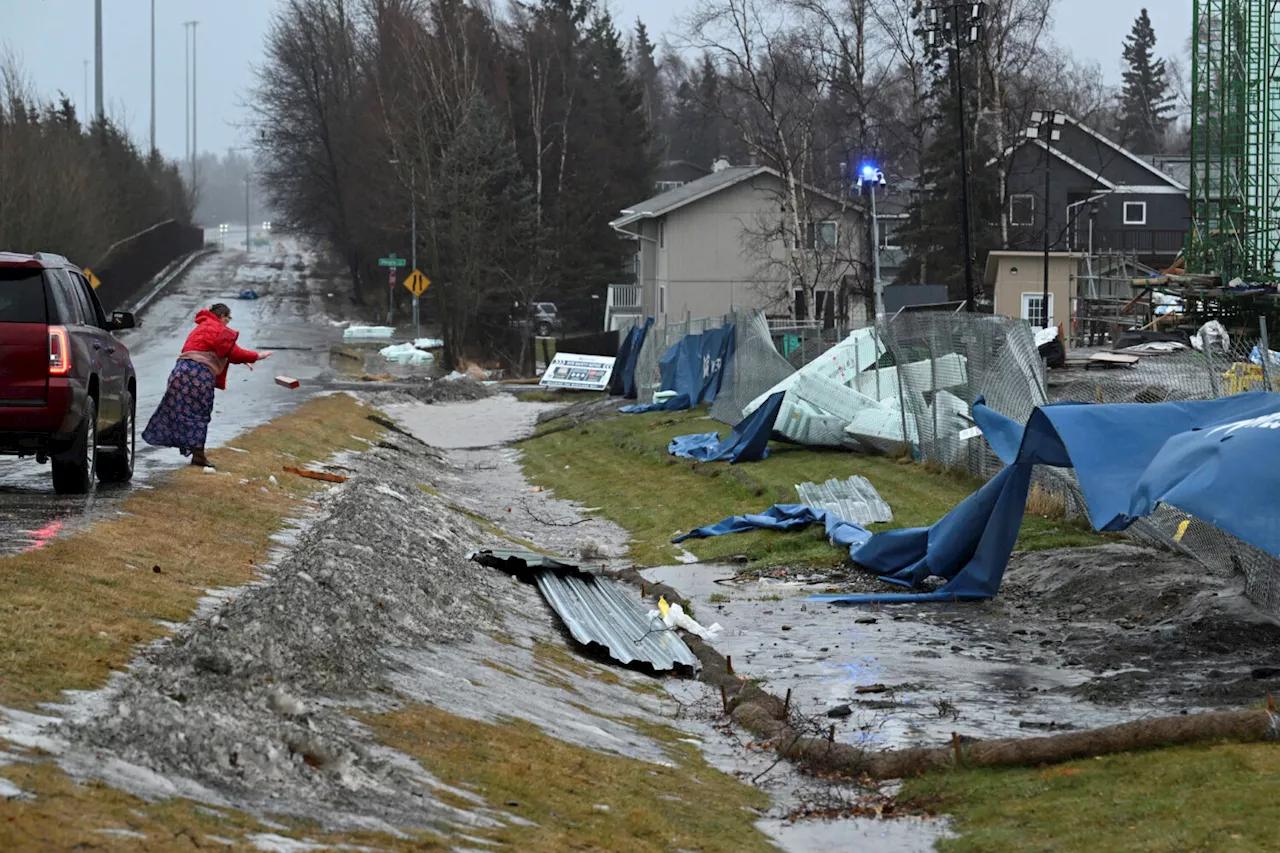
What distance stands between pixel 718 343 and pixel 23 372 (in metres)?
18.9

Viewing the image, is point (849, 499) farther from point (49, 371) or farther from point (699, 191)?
point (699, 191)

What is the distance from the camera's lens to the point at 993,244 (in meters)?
59.6

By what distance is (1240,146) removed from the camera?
1823 inches

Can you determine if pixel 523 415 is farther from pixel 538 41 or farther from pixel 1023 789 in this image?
pixel 538 41

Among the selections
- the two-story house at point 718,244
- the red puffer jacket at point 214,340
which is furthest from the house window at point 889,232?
the red puffer jacket at point 214,340

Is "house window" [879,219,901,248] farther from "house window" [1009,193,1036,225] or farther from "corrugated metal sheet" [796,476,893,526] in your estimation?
"corrugated metal sheet" [796,476,893,526]

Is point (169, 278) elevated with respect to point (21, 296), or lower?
elevated

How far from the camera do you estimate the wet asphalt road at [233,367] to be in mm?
12664

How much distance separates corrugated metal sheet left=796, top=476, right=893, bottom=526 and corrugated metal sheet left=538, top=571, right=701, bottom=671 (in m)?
3.28

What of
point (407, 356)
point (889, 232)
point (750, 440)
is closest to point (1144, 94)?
point (889, 232)

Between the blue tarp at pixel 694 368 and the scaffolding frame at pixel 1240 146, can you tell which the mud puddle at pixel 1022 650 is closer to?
the blue tarp at pixel 694 368

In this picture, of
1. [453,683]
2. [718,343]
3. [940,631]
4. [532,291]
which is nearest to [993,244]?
[532,291]

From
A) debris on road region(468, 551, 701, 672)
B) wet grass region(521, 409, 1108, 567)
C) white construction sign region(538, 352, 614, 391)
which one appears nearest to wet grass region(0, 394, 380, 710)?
debris on road region(468, 551, 701, 672)

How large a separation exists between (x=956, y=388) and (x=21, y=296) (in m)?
10.7
